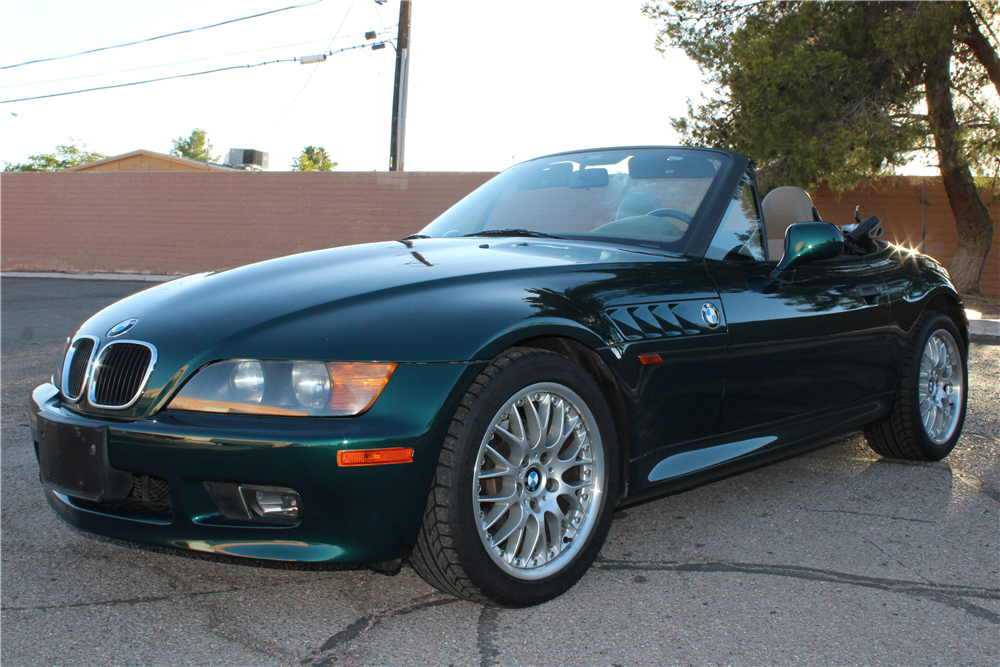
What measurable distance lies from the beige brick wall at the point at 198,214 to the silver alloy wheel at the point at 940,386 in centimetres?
1194

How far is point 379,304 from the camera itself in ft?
7.85

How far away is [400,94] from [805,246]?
18085 mm

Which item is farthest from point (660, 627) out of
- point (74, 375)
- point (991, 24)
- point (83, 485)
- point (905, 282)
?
point (991, 24)

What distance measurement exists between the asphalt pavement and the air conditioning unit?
3459cm

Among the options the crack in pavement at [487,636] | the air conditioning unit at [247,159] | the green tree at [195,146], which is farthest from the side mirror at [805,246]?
the green tree at [195,146]

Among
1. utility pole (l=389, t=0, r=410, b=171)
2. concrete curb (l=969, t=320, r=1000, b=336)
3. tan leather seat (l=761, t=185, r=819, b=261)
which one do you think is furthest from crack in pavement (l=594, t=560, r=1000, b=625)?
utility pole (l=389, t=0, r=410, b=171)

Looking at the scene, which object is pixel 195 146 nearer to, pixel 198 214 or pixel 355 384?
pixel 198 214

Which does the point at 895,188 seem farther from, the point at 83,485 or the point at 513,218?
the point at 83,485

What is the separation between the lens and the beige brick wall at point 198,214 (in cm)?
1789

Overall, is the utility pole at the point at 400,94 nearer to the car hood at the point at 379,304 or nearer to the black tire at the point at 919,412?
the black tire at the point at 919,412

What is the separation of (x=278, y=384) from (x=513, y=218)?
178cm

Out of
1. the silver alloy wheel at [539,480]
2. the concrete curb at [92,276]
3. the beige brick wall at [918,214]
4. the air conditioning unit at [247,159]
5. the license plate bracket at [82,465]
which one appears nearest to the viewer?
the license plate bracket at [82,465]

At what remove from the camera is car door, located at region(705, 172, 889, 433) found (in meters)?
3.16

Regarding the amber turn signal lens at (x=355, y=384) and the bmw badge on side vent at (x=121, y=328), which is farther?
the bmw badge on side vent at (x=121, y=328)
